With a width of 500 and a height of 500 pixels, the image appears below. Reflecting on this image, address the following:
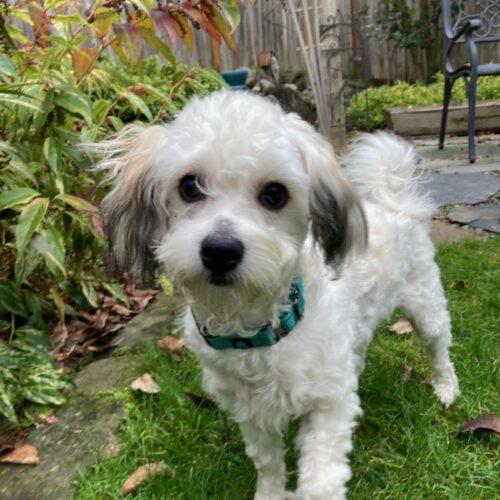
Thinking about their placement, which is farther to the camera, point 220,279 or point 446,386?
point 446,386

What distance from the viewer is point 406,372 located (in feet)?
10.6

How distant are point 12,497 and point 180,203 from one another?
131 cm

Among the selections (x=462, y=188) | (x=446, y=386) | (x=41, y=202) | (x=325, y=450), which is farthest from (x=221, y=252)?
(x=462, y=188)

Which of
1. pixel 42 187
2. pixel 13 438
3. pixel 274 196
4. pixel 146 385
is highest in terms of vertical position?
pixel 274 196

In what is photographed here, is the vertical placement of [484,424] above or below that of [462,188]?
above

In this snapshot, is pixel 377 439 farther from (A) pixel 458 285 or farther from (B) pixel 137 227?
(A) pixel 458 285

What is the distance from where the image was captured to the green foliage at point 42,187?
256 cm

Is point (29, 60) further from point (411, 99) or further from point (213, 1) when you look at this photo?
point (411, 99)

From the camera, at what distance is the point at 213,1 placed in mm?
2576

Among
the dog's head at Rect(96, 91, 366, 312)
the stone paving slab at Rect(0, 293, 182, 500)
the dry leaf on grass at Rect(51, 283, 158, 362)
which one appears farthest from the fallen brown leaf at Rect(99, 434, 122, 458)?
the dog's head at Rect(96, 91, 366, 312)

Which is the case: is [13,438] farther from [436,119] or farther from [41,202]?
[436,119]

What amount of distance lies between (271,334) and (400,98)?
843 cm

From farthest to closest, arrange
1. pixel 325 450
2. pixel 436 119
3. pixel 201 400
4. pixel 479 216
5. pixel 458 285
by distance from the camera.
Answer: pixel 436 119
pixel 479 216
pixel 458 285
pixel 201 400
pixel 325 450

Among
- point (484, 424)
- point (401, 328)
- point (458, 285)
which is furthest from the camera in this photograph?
point (458, 285)
